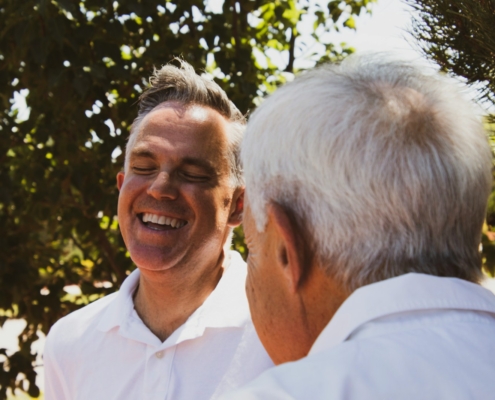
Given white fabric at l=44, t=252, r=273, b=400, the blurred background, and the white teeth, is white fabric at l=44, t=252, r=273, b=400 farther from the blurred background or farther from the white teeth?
the blurred background

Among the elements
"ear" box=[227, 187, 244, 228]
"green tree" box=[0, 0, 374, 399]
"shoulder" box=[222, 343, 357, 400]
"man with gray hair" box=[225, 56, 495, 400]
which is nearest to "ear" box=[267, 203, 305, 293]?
"man with gray hair" box=[225, 56, 495, 400]

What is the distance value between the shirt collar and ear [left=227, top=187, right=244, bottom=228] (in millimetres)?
1259

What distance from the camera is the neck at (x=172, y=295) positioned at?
2223 mm

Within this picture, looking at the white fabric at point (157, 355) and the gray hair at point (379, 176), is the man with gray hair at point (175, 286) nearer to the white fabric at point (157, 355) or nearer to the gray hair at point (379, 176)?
the white fabric at point (157, 355)

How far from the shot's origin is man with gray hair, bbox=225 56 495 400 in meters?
1.02

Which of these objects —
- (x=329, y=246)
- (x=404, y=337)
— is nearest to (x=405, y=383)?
(x=404, y=337)

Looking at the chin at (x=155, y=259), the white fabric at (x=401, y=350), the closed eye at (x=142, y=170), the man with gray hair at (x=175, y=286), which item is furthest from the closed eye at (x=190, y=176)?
the white fabric at (x=401, y=350)

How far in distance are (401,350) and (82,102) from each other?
282 cm

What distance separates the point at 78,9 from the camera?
132 inches

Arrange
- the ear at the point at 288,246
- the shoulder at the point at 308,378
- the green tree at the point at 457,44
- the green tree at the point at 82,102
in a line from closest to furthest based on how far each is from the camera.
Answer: the shoulder at the point at 308,378
the ear at the point at 288,246
the green tree at the point at 457,44
the green tree at the point at 82,102

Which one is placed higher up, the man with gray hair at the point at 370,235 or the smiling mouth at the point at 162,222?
the man with gray hair at the point at 370,235

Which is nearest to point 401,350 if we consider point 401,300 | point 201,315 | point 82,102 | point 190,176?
point 401,300

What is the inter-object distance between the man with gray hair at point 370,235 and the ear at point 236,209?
1.02 metres

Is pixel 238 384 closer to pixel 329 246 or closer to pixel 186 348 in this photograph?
pixel 186 348
